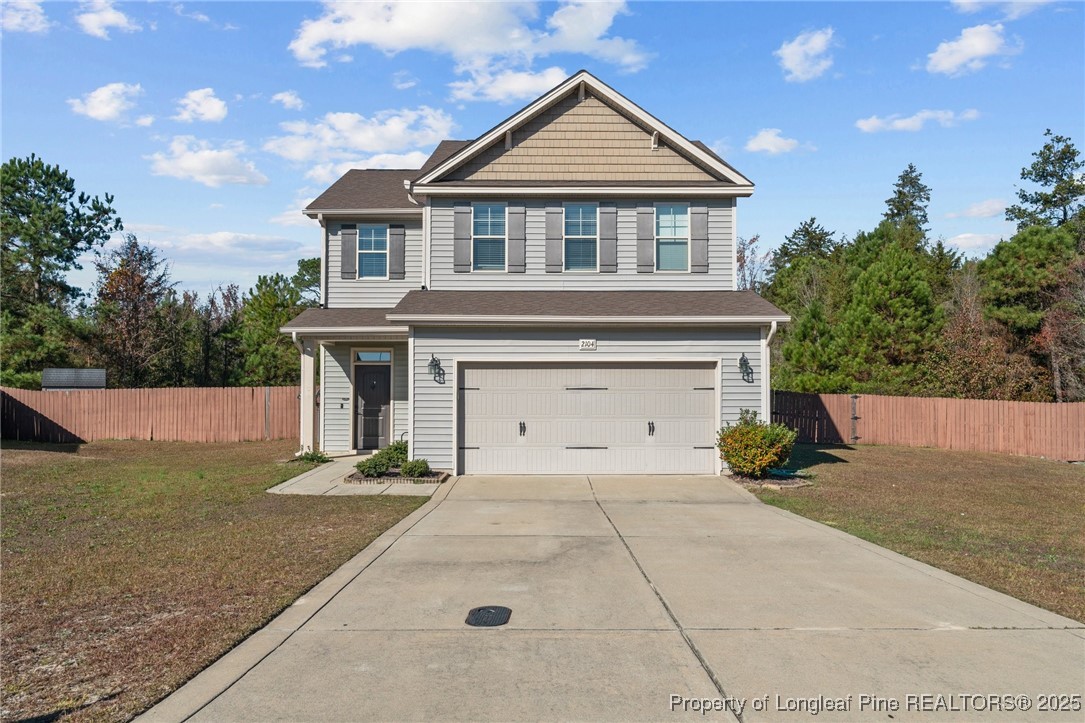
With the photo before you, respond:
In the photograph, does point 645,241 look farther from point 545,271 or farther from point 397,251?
point 397,251

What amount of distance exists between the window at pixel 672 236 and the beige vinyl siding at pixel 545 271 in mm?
253

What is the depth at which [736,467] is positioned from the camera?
46.3ft

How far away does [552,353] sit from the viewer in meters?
14.7

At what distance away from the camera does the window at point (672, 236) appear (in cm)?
1587

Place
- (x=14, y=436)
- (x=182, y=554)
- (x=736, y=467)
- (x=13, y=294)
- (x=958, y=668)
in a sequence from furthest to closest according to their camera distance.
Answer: (x=13, y=294) < (x=14, y=436) < (x=736, y=467) < (x=182, y=554) < (x=958, y=668)

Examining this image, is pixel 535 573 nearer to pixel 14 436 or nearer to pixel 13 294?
pixel 14 436

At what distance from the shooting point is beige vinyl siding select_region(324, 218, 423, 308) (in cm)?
1780

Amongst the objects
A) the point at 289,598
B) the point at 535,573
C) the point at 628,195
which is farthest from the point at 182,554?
the point at 628,195

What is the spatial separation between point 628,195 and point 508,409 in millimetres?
5343

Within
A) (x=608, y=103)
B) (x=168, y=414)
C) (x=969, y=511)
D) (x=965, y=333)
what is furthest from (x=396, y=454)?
(x=965, y=333)

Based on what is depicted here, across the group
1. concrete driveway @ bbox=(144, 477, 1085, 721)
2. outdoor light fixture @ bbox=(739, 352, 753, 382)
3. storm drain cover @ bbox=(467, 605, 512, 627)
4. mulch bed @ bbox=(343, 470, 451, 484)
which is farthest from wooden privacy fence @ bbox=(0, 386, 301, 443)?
storm drain cover @ bbox=(467, 605, 512, 627)

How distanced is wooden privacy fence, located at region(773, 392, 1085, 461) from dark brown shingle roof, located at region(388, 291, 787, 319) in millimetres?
10667

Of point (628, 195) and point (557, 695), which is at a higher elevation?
point (628, 195)

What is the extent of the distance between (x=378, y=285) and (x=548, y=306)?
5.19 meters
